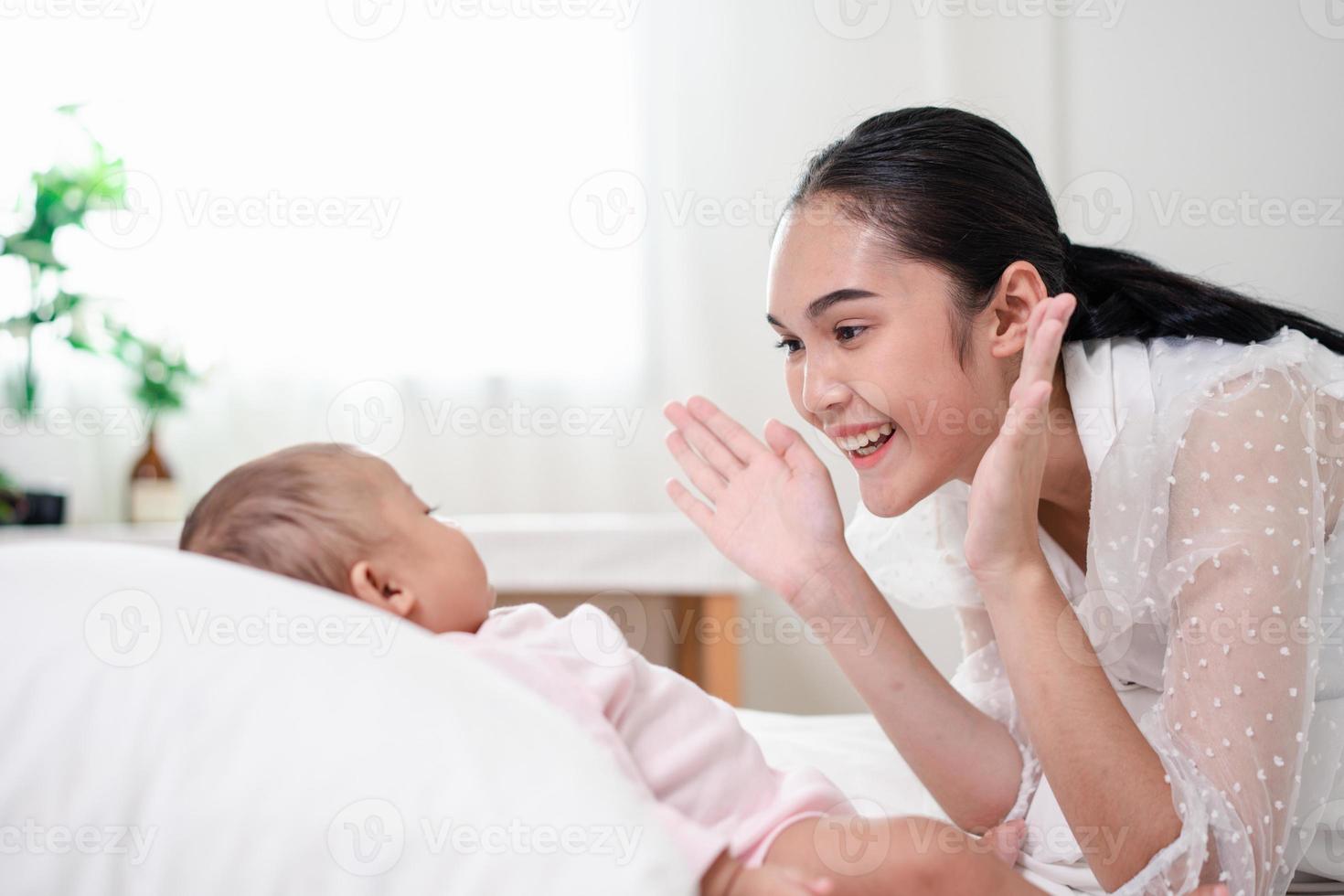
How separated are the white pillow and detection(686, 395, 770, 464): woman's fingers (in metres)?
0.54

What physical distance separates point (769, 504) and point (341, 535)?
45cm

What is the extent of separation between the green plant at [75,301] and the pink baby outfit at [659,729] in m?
1.83

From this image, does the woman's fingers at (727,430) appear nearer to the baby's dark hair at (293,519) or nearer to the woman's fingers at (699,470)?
the woman's fingers at (699,470)

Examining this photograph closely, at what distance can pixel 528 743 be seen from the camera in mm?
569

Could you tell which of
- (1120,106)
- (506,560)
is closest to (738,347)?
(506,560)

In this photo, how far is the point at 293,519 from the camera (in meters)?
0.78

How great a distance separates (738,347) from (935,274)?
1.34m

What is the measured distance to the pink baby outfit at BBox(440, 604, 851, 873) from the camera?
2.28 ft

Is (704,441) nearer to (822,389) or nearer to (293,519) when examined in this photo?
(822,389)

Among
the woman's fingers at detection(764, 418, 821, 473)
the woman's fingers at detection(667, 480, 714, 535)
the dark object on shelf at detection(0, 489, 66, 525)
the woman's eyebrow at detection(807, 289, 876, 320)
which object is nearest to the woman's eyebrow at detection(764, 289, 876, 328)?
the woman's eyebrow at detection(807, 289, 876, 320)

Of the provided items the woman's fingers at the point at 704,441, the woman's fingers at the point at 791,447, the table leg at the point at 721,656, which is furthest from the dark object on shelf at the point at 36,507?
the woman's fingers at the point at 791,447

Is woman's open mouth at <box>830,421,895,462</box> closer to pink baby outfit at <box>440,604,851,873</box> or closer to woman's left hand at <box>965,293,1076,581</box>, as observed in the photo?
woman's left hand at <box>965,293,1076,581</box>

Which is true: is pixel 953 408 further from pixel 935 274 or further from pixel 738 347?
pixel 738 347

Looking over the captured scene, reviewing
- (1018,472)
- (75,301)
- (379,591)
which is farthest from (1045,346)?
(75,301)
